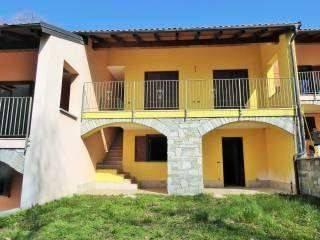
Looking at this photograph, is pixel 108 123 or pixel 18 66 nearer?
pixel 18 66

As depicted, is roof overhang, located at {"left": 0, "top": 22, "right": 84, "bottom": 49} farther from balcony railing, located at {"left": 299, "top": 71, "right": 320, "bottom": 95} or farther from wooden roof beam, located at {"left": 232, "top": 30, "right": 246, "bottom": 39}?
balcony railing, located at {"left": 299, "top": 71, "right": 320, "bottom": 95}

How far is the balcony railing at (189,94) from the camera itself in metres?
14.1

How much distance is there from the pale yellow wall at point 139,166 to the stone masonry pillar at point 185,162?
9.28ft

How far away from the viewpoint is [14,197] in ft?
35.3

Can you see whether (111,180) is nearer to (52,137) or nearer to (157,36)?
(52,137)

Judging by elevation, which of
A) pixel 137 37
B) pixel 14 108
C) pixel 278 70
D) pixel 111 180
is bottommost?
pixel 111 180

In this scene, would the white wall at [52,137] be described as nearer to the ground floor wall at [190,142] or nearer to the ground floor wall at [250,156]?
the ground floor wall at [190,142]

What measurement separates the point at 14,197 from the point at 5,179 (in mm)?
719

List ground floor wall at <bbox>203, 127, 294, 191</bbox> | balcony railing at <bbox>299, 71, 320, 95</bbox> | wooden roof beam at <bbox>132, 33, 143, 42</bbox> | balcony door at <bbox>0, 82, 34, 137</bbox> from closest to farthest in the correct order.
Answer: balcony door at <bbox>0, 82, 34, 137</bbox>
wooden roof beam at <bbox>132, 33, 143, 42</bbox>
balcony railing at <bbox>299, 71, 320, 95</bbox>
ground floor wall at <bbox>203, 127, 294, 191</bbox>

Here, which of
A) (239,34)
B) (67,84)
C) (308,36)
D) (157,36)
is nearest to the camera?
(239,34)

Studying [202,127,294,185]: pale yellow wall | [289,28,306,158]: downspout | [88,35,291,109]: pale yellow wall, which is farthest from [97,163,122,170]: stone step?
[289,28,306,158]: downspout

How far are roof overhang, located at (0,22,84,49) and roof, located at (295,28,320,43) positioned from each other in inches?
356

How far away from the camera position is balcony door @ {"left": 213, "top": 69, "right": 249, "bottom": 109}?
14.3 metres

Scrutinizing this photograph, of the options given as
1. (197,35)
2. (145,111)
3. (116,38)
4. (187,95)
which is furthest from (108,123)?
(197,35)
